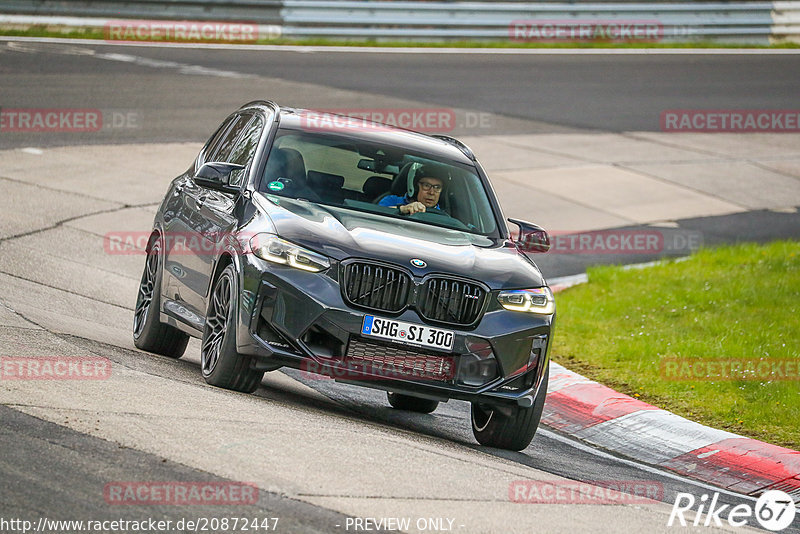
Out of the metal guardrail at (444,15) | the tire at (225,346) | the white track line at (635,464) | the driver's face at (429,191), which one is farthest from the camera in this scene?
the metal guardrail at (444,15)

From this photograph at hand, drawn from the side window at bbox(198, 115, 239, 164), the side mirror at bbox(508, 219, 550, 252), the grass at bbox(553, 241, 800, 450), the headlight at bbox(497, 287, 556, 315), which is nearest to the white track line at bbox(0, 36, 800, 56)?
the grass at bbox(553, 241, 800, 450)

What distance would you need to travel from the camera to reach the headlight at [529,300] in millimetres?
7688

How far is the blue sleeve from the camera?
28.6ft

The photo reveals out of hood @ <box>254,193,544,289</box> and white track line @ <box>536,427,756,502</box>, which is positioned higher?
hood @ <box>254,193,544,289</box>

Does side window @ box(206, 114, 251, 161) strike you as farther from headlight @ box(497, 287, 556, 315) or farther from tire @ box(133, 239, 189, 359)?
headlight @ box(497, 287, 556, 315)

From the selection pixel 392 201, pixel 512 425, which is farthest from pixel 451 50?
pixel 512 425

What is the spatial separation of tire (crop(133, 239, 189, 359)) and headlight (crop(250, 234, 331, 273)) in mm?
2002

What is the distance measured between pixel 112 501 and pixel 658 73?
2631cm

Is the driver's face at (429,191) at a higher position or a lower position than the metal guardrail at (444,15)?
lower

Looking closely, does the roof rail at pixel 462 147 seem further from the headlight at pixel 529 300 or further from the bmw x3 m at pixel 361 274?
the headlight at pixel 529 300

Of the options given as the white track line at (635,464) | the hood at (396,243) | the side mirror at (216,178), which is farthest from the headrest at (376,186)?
the white track line at (635,464)

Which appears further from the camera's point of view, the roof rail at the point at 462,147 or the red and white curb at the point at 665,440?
the roof rail at the point at 462,147

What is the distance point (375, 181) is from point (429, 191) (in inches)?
14.8

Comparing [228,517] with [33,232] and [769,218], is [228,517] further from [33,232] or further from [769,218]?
[769,218]
